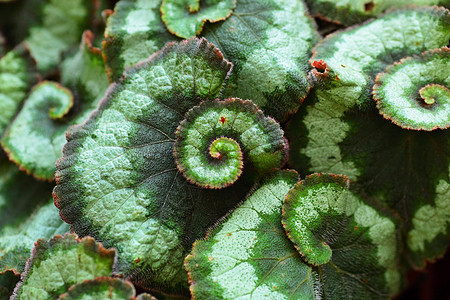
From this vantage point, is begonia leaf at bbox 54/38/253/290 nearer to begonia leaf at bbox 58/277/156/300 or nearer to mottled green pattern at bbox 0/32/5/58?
begonia leaf at bbox 58/277/156/300

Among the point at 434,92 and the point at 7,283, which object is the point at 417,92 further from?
the point at 7,283

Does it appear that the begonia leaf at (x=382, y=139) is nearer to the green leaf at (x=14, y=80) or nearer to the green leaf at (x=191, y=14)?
the green leaf at (x=191, y=14)

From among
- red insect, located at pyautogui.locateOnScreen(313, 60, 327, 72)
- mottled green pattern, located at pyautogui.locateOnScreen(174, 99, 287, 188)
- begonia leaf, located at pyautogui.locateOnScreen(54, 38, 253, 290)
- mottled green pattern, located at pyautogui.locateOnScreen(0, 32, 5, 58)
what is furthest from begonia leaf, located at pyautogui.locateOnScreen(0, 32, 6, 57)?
red insect, located at pyautogui.locateOnScreen(313, 60, 327, 72)

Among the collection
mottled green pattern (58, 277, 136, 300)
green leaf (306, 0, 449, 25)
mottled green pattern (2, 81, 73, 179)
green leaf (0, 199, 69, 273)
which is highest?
green leaf (306, 0, 449, 25)

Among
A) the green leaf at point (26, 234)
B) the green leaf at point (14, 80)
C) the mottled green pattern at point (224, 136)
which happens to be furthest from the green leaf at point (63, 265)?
the green leaf at point (14, 80)

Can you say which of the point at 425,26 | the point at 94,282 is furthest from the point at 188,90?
the point at 425,26

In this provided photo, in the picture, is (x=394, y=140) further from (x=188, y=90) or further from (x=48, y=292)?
(x=48, y=292)
